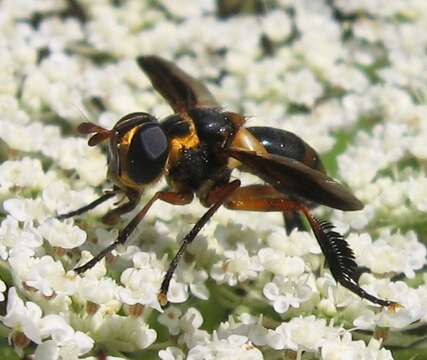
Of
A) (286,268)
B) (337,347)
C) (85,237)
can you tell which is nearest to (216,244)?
(286,268)

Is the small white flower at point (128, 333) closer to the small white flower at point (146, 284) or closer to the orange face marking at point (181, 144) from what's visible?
the small white flower at point (146, 284)

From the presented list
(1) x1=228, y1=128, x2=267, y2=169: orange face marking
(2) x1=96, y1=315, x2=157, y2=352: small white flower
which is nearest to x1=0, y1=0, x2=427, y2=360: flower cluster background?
(2) x1=96, y1=315, x2=157, y2=352: small white flower

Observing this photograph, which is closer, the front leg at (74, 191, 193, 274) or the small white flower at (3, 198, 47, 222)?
the front leg at (74, 191, 193, 274)

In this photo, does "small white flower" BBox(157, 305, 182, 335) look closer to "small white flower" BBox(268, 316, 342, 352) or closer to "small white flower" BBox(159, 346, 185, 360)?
Result: "small white flower" BBox(159, 346, 185, 360)

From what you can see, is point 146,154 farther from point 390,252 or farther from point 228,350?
point 390,252

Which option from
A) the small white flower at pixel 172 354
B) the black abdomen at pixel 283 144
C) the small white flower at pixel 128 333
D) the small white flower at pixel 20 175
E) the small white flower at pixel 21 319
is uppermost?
the black abdomen at pixel 283 144

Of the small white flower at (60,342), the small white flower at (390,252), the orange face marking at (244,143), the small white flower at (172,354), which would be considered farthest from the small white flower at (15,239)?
the small white flower at (390,252)
